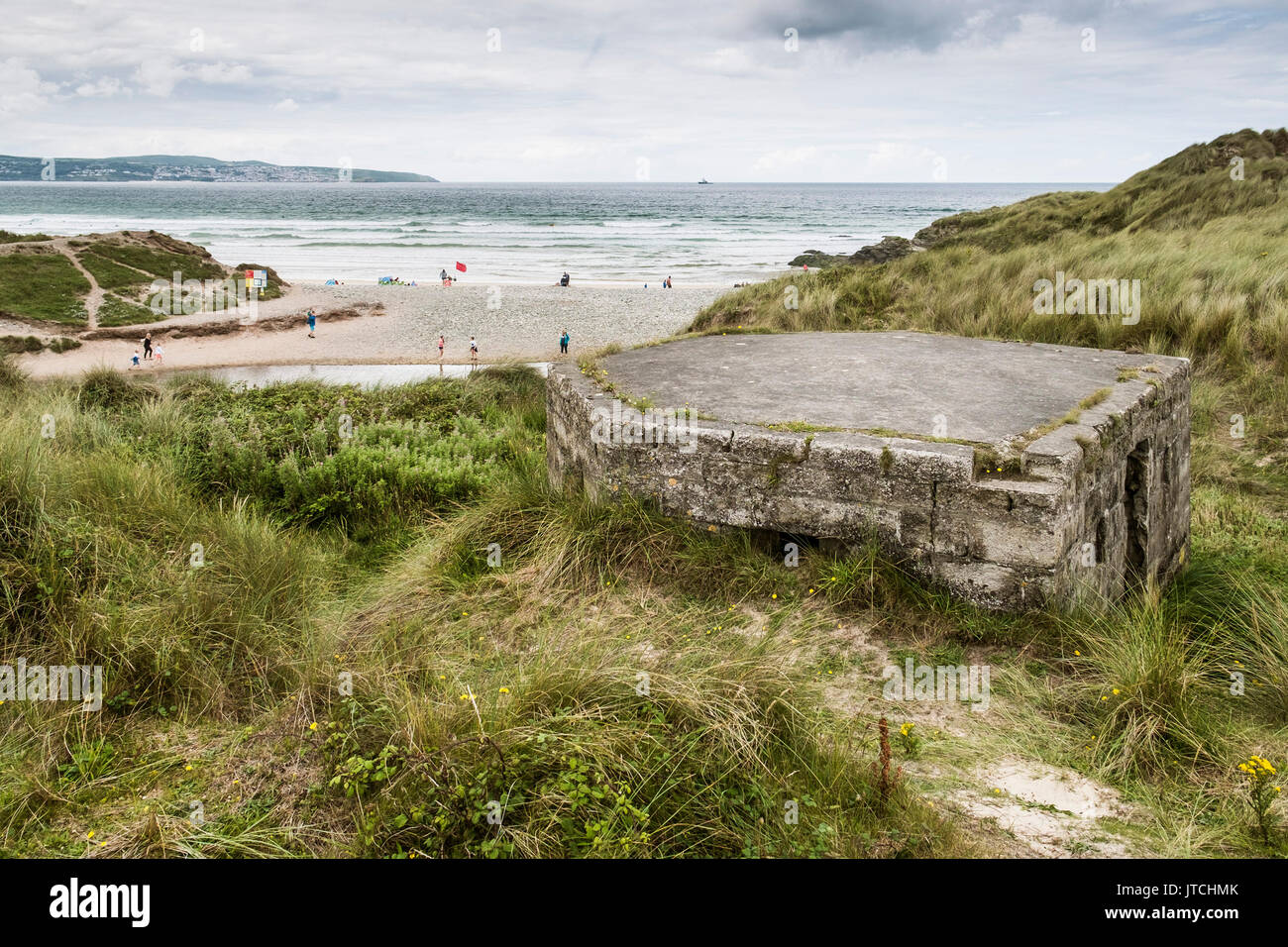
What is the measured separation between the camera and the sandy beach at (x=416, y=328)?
23250 millimetres

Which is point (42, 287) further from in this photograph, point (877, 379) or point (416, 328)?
point (877, 379)

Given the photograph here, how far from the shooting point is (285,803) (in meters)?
2.83

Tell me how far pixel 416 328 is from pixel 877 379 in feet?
74.6

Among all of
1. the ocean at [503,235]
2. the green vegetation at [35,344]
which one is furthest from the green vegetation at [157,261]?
the green vegetation at [35,344]

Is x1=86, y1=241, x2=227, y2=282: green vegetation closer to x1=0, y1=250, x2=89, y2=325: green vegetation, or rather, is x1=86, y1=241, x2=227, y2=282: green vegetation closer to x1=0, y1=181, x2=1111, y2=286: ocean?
x1=0, y1=250, x2=89, y2=325: green vegetation

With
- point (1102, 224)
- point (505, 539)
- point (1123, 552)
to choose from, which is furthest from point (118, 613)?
point (1102, 224)

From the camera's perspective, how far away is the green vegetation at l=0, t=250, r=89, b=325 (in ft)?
90.7

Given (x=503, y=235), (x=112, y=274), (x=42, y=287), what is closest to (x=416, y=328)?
(x=42, y=287)

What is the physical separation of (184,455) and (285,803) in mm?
5264

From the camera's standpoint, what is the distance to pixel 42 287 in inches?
1186

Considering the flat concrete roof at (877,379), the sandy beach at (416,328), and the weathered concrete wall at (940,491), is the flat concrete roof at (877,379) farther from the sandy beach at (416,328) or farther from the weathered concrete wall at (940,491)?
the sandy beach at (416,328)

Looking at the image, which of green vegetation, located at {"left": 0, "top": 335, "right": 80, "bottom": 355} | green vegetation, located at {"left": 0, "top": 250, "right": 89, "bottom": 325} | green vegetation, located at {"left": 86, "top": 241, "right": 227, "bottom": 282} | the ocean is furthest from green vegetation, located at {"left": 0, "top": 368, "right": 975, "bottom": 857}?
green vegetation, located at {"left": 86, "top": 241, "right": 227, "bottom": 282}

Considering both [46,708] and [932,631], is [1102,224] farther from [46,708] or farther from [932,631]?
[46,708]

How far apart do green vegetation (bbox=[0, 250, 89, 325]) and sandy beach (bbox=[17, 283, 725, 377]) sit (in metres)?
1.93
